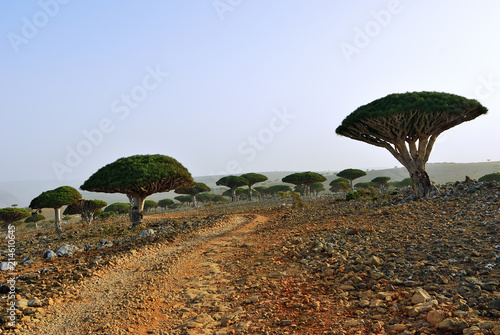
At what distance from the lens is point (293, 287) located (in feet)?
19.0

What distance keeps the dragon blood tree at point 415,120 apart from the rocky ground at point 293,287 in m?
8.90

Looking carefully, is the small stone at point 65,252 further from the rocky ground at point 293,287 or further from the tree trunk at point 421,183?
the tree trunk at point 421,183

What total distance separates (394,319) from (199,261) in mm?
6123

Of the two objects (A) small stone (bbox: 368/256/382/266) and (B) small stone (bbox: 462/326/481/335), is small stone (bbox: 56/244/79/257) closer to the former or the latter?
(A) small stone (bbox: 368/256/382/266)

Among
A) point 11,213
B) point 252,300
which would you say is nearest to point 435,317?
point 252,300

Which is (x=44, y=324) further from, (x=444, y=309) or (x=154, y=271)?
(x=444, y=309)

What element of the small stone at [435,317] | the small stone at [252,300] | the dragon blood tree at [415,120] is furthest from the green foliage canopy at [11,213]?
the small stone at [435,317]

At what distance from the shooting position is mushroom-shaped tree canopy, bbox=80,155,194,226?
18688mm

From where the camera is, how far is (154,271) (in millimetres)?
7836

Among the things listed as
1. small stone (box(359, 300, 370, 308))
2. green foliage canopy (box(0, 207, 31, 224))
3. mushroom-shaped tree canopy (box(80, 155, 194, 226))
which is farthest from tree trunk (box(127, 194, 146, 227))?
green foliage canopy (box(0, 207, 31, 224))

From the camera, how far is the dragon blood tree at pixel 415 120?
17.3 meters

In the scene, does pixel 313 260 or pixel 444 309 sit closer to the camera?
pixel 444 309

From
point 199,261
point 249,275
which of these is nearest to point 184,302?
point 249,275

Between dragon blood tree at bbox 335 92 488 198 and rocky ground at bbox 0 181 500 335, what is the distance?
890cm
